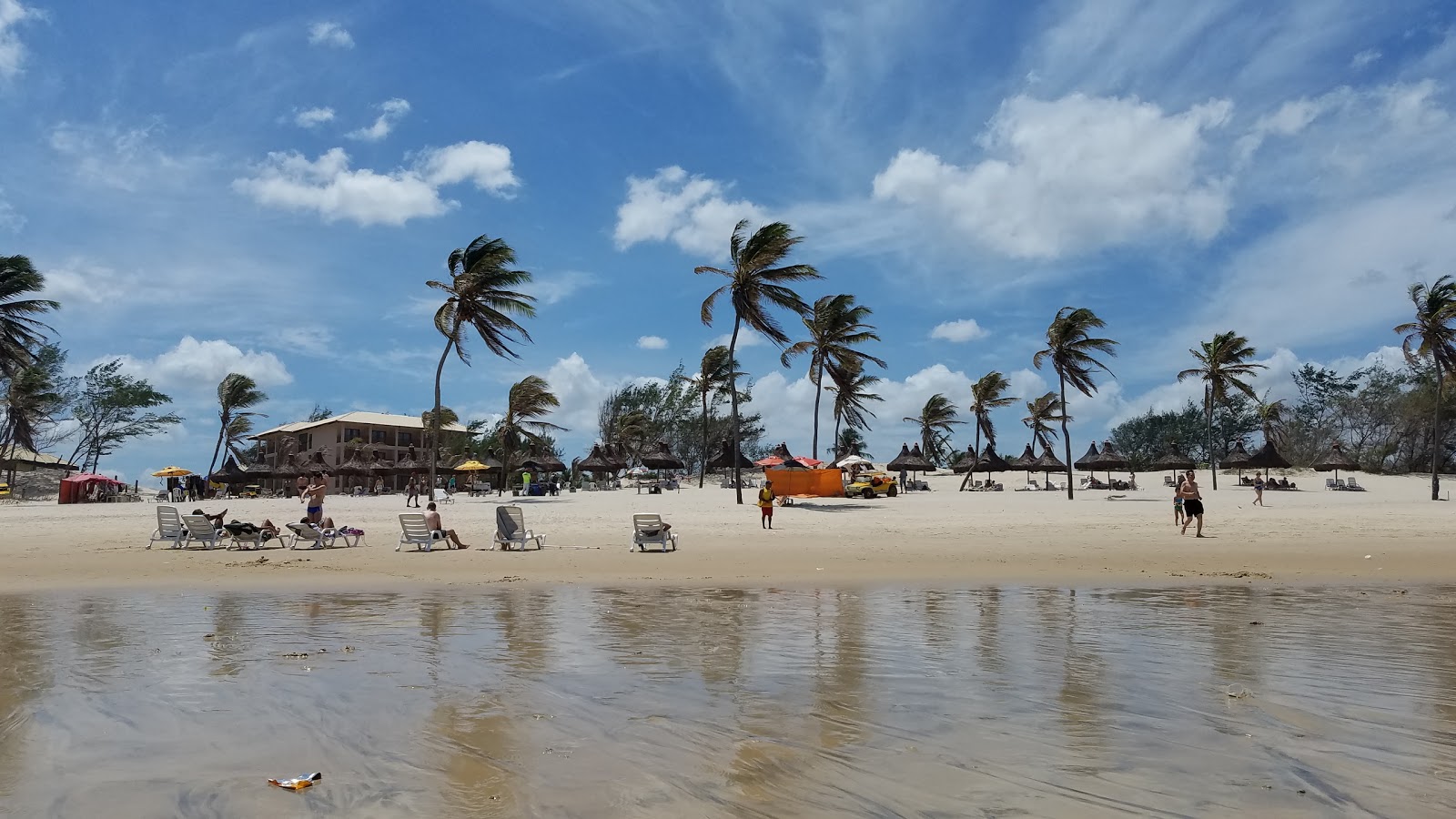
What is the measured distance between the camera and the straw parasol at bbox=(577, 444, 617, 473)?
47.6 m

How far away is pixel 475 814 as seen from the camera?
360 centimetres

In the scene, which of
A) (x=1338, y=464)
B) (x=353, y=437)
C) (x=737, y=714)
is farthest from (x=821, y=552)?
(x=353, y=437)

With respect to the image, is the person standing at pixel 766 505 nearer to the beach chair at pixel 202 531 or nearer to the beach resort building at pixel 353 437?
the beach chair at pixel 202 531

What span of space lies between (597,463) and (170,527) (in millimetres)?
29801

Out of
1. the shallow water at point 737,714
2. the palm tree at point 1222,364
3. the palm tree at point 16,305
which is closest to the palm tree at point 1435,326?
the palm tree at point 1222,364

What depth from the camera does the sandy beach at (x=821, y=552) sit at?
13719 millimetres

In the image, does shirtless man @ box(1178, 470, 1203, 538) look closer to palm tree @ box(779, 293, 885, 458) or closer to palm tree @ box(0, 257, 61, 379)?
palm tree @ box(779, 293, 885, 458)

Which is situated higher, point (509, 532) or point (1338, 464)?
point (1338, 464)

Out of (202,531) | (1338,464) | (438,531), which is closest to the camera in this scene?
(438,531)

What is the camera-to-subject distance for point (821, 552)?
55.5ft

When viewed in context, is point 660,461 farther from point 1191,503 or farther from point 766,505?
point 1191,503

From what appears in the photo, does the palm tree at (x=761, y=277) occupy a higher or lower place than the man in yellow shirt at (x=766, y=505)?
higher

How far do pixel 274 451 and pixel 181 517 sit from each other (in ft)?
205

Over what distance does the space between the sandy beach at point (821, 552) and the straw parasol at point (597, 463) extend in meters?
20.0
